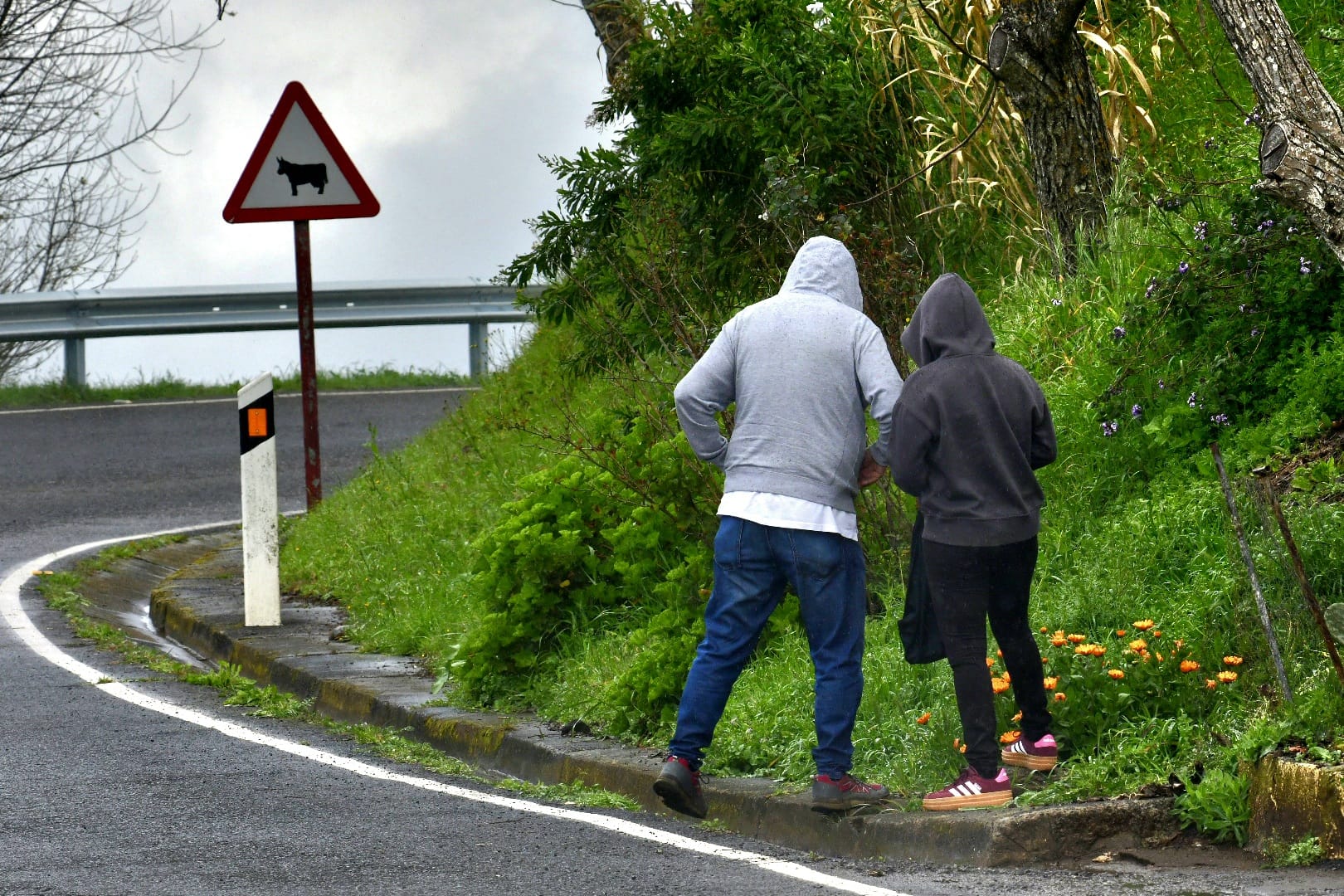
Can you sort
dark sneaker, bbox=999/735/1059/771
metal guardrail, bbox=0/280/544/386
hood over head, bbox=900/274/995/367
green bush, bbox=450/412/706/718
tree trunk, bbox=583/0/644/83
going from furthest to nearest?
1. metal guardrail, bbox=0/280/544/386
2. tree trunk, bbox=583/0/644/83
3. green bush, bbox=450/412/706/718
4. dark sneaker, bbox=999/735/1059/771
5. hood over head, bbox=900/274/995/367

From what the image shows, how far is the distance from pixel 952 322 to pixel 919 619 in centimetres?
98

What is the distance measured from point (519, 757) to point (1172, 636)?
2.44 metres

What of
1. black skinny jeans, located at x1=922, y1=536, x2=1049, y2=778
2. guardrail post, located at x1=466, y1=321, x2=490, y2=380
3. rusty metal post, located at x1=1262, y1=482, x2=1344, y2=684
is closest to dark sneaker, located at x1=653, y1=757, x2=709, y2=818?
black skinny jeans, located at x1=922, y1=536, x2=1049, y2=778

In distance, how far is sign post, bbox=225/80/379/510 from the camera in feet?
32.3

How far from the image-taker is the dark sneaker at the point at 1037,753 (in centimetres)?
550

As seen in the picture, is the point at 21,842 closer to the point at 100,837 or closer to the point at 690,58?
the point at 100,837

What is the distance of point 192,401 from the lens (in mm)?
18234

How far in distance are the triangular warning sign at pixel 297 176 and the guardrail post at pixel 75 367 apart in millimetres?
9143

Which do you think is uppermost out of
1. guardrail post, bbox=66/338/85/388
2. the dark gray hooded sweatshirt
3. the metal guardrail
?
the metal guardrail

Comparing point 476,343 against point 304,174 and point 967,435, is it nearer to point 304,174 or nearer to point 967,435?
point 304,174

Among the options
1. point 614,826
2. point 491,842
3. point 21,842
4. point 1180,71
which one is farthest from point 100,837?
point 1180,71

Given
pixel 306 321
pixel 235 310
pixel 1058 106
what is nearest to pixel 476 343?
pixel 235 310

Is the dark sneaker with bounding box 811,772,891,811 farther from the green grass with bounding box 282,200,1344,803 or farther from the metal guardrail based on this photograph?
the metal guardrail

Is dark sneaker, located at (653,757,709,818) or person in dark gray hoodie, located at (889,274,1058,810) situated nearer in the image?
person in dark gray hoodie, located at (889,274,1058,810)
